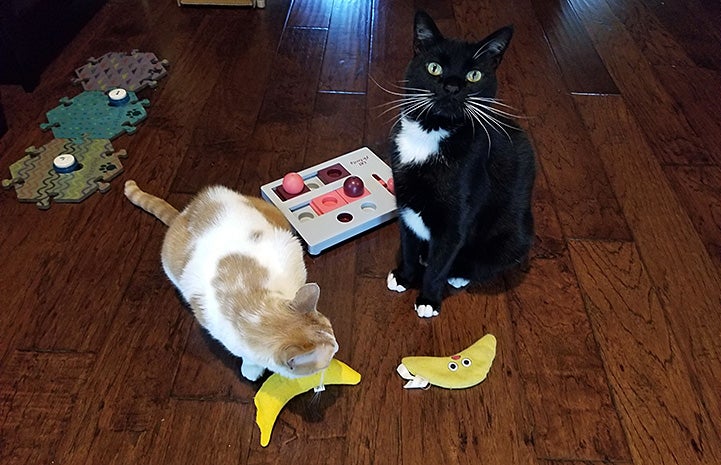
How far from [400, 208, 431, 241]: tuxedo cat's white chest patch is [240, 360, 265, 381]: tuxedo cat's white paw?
0.44 meters

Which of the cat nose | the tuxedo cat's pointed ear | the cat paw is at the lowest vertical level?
the cat paw

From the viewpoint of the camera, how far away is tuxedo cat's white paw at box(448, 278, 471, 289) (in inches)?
54.5

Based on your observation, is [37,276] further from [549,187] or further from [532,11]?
[532,11]

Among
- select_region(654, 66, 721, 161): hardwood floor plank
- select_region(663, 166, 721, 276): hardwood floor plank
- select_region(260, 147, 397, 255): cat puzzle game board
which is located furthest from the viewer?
select_region(654, 66, 721, 161): hardwood floor plank

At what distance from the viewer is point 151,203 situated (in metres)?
1.50

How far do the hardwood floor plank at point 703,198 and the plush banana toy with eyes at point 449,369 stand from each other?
0.73 m

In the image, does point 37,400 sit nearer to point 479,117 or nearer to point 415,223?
point 415,223

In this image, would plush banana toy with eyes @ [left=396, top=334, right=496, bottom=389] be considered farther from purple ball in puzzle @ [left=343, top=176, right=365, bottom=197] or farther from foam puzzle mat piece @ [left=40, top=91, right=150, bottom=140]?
foam puzzle mat piece @ [left=40, top=91, right=150, bottom=140]

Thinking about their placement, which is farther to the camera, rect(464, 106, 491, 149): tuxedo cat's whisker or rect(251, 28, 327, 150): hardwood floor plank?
rect(251, 28, 327, 150): hardwood floor plank

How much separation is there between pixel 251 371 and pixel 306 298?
27 cm

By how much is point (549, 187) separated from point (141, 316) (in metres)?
1.18

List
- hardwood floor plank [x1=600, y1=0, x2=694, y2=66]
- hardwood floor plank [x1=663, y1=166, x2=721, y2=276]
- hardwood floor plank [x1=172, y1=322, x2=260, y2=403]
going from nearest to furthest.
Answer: hardwood floor plank [x1=172, y1=322, x2=260, y2=403] < hardwood floor plank [x1=663, y1=166, x2=721, y2=276] < hardwood floor plank [x1=600, y1=0, x2=694, y2=66]

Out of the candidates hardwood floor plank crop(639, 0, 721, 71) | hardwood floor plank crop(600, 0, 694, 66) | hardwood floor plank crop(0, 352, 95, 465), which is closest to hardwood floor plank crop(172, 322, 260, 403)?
hardwood floor plank crop(0, 352, 95, 465)

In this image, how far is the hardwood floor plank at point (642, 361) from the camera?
1.14m
